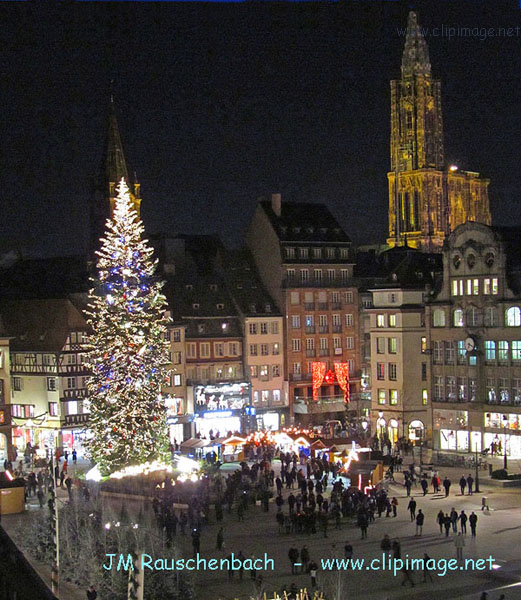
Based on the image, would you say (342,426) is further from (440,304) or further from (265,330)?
(440,304)

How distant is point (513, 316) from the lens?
7069 centimetres

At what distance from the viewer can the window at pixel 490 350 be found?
A: 7188 cm

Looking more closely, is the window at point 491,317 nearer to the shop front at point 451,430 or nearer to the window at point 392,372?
the shop front at point 451,430

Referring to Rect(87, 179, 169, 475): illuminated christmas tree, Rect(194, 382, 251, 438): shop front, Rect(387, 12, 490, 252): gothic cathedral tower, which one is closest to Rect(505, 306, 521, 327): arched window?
Rect(194, 382, 251, 438): shop front

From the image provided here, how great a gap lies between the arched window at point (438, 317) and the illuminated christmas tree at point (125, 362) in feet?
79.6

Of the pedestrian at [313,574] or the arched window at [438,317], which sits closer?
the pedestrian at [313,574]

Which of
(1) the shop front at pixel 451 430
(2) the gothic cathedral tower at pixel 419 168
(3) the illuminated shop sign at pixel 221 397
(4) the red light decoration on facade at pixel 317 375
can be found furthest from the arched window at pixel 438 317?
(2) the gothic cathedral tower at pixel 419 168

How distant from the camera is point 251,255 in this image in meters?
96.6

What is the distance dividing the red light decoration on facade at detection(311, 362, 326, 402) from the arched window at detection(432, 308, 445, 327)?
17575mm

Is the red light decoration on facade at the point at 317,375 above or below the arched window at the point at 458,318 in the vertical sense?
below

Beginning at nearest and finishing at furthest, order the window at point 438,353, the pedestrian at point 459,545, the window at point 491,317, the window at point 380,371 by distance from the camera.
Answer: the pedestrian at point 459,545 → the window at point 491,317 → the window at point 438,353 → the window at point 380,371

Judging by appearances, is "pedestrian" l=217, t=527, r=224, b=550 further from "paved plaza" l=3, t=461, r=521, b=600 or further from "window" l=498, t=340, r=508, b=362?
"window" l=498, t=340, r=508, b=362

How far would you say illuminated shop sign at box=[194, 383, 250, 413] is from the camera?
3364 inches

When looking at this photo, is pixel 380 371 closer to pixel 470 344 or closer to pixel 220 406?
pixel 470 344
